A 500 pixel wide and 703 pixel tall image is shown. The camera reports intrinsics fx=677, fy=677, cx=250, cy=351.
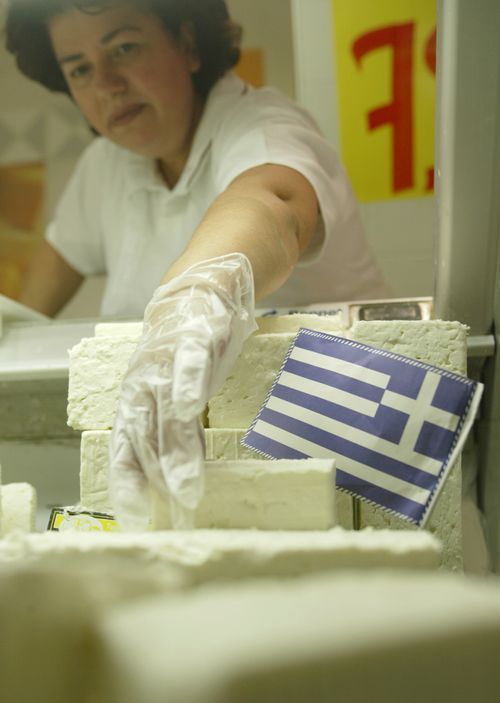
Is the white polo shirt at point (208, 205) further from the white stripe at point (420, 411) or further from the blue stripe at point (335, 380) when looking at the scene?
the white stripe at point (420, 411)

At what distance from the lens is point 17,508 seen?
1.18 metres

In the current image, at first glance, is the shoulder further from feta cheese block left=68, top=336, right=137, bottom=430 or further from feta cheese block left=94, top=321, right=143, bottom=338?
feta cheese block left=68, top=336, right=137, bottom=430

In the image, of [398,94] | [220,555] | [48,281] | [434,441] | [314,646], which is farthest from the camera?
[398,94]

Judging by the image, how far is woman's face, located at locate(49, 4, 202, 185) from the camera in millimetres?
2355

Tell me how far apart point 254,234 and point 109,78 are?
1284 mm

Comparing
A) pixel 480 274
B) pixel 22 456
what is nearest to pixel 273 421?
pixel 480 274

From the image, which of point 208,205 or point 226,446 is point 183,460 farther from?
point 208,205

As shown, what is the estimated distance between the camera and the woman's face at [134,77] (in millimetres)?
2355

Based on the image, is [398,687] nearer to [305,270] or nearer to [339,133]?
[305,270]

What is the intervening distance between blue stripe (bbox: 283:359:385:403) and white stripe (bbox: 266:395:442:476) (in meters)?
0.06

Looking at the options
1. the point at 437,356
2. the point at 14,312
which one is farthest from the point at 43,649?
the point at 14,312

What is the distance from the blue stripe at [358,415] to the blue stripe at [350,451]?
0.03m

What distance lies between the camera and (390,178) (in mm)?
3270

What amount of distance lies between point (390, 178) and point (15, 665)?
3.02 meters
